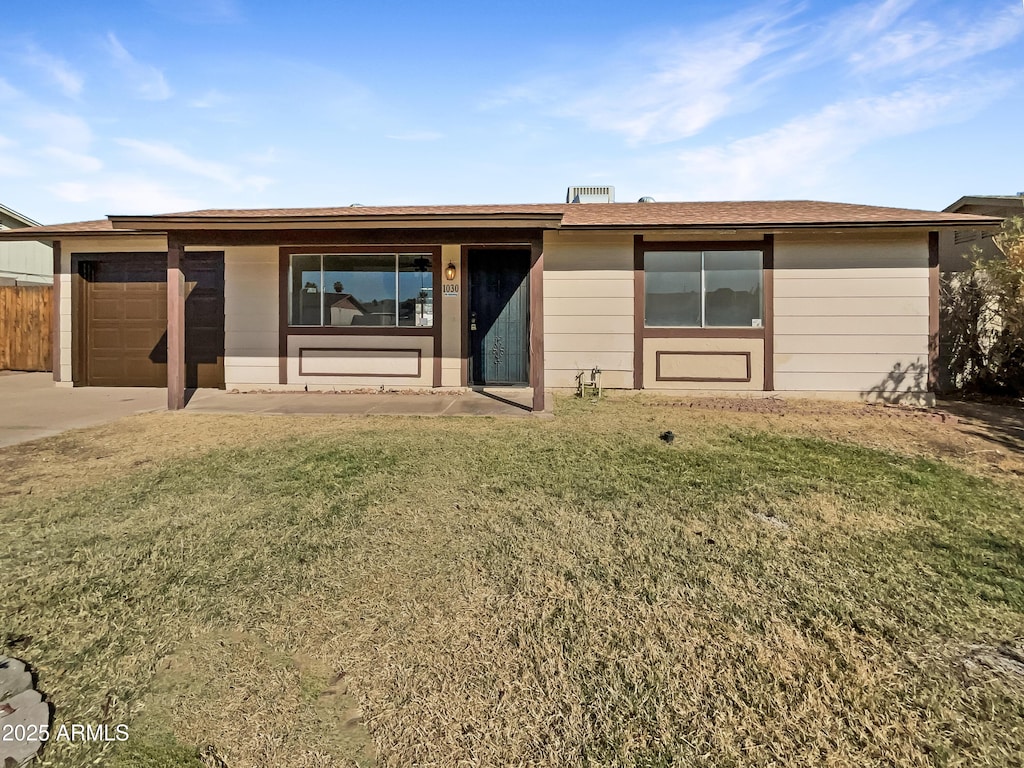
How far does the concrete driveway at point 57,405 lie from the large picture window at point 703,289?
8117 mm

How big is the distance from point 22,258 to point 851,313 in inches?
1118

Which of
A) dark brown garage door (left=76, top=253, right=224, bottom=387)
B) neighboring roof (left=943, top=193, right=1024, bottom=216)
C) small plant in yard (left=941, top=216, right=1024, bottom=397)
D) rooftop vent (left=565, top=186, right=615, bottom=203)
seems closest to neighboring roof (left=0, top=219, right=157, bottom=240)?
dark brown garage door (left=76, top=253, right=224, bottom=387)

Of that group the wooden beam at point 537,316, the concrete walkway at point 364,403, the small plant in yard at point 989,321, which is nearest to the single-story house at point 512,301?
the concrete walkway at point 364,403

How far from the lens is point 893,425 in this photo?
619cm

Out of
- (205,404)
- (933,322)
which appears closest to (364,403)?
(205,404)

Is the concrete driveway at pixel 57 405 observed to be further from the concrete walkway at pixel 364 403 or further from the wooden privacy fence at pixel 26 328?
the wooden privacy fence at pixel 26 328

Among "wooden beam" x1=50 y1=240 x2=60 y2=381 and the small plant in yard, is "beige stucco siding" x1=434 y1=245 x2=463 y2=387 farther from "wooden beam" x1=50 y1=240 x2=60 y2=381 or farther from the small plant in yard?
the small plant in yard

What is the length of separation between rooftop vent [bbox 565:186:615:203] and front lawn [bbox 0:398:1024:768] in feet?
32.1

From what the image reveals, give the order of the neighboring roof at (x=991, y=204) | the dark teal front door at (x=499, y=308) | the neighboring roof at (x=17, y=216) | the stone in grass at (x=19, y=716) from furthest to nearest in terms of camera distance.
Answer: the neighboring roof at (x=17, y=216) → the neighboring roof at (x=991, y=204) → the dark teal front door at (x=499, y=308) → the stone in grass at (x=19, y=716)

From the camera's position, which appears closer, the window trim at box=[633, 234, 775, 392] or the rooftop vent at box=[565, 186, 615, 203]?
the window trim at box=[633, 234, 775, 392]

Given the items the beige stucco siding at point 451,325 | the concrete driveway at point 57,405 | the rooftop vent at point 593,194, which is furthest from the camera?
the rooftop vent at point 593,194

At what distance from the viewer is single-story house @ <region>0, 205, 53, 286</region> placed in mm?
17422

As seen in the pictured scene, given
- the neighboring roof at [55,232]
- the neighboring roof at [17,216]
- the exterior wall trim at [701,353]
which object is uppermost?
the neighboring roof at [17,216]

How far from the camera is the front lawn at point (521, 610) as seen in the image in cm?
164
